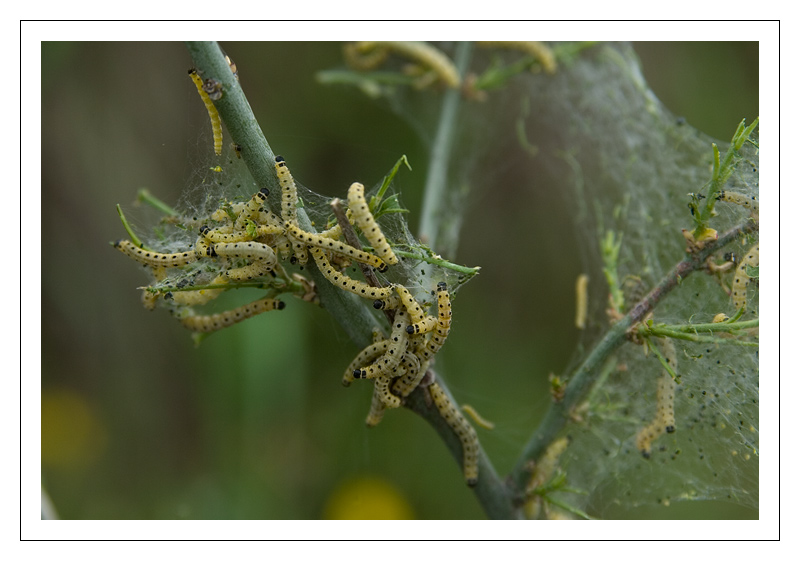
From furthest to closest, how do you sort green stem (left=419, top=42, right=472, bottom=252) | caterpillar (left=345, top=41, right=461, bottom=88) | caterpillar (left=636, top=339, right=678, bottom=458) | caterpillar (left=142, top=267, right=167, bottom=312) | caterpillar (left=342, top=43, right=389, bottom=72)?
caterpillar (left=342, top=43, right=389, bottom=72) < caterpillar (left=345, top=41, right=461, bottom=88) < green stem (left=419, top=42, right=472, bottom=252) < caterpillar (left=636, top=339, right=678, bottom=458) < caterpillar (left=142, top=267, right=167, bottom=312)

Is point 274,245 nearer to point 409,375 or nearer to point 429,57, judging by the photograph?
point 409,375

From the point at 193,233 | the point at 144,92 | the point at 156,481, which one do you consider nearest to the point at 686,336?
the point at 193,233

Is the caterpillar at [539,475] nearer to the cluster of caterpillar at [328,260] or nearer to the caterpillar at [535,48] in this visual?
the cluster of caterpillar at [328,260]

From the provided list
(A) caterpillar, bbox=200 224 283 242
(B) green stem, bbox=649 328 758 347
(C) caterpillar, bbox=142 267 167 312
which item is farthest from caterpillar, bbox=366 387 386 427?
(B) green stem, bbox=649 328 758 347

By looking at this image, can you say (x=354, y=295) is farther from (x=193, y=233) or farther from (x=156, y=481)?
(x=156, y=481)

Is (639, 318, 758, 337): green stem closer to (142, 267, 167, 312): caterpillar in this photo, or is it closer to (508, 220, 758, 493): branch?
(508, 220, 758, 493): branch

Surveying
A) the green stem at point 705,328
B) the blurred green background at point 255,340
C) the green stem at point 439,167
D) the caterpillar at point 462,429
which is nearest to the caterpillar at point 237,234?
the caterpillar at point 462,429

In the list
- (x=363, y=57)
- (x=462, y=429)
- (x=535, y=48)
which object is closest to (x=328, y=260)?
(x=462, y=429)
